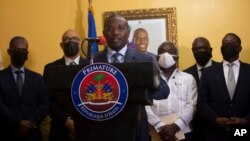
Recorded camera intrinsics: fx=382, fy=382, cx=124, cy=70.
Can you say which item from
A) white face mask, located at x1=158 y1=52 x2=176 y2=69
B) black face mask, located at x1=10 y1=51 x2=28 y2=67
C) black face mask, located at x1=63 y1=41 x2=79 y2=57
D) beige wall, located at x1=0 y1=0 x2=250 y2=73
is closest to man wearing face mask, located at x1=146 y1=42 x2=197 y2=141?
white face mask, located at x1=158 y1=52 x2=176 y2=69

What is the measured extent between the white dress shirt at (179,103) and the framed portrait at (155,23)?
1.07 meters

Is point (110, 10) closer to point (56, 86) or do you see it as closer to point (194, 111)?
point (194, 111)

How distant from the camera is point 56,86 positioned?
6.05 ft

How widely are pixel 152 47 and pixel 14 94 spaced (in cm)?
191

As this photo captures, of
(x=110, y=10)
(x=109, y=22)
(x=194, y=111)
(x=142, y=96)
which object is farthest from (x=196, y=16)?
(x=142, y=96)

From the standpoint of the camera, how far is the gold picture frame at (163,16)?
4.99 metres

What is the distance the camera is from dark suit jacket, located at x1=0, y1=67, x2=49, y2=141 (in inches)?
155

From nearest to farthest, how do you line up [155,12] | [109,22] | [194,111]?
[109,22], [194,111], [155,12]

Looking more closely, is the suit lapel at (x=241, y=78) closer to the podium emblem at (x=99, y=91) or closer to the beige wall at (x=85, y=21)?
the beige wall at (x=85, y=21)

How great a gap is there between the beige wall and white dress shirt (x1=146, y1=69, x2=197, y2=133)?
3.58 ft

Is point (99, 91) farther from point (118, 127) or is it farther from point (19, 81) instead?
point (19, 81)

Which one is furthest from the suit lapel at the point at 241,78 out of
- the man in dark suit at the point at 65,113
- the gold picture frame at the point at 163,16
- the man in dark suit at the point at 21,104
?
the man in dark suit at the point at 21,104

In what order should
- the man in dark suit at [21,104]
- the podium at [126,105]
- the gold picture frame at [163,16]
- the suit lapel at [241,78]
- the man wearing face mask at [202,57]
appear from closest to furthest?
the podium at [126,105]
the suit lapel at [241,78]
the man in dark suit at [21,104]
the man wearing face mask at [202,57]
the gold picture frame at [163,16]

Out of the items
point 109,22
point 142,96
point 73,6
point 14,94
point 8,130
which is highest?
point 73,6
